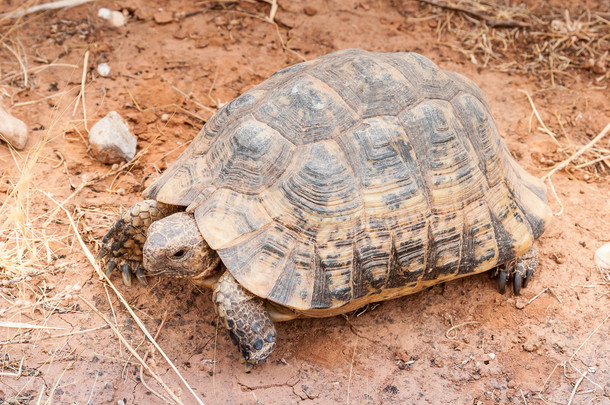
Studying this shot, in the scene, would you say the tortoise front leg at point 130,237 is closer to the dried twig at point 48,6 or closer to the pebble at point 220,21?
the pebble at point 220,21

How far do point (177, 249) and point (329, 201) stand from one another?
2.84 feet

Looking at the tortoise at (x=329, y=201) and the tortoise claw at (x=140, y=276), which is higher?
the tortoise at (x=329, y=201)

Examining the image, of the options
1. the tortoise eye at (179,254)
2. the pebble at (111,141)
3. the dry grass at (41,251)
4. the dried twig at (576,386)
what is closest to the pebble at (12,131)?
the dry grass at (41,251)

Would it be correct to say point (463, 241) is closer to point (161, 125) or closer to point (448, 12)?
point (161, 125)

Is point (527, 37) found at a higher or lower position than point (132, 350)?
higher

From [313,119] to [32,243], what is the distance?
2038 mm

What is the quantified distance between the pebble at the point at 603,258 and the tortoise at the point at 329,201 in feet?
2.33

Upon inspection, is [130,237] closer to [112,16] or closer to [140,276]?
[140,276]

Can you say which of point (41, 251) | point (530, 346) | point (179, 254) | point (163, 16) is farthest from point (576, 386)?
point (163, 16)

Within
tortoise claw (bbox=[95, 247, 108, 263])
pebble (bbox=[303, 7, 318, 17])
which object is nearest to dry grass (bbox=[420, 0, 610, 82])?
pebble (bbox=[303, 7, 318, 17])

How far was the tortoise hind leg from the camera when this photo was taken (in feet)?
12.2

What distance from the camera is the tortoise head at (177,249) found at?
120 inches

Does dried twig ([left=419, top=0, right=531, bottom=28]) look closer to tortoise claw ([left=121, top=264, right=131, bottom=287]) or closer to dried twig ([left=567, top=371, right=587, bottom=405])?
dried twig ([left=567, top=371, right=587, bottom=405])

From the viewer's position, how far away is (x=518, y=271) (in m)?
3.72
